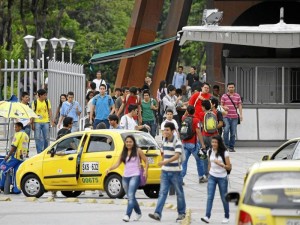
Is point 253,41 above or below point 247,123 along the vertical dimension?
above

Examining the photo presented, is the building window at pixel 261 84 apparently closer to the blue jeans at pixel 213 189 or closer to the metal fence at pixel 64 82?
the metal fence at pixel 64 82

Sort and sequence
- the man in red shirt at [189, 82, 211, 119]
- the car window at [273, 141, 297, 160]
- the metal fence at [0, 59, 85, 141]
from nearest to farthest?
the car window at [273, 141, 297, 160]
the man in red shirt at [189, 82, 211, 119]
the metal fence at [0, 59, 85, 141]

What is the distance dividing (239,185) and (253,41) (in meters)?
8.85

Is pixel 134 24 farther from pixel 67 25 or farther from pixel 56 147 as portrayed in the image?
pixel 67 25

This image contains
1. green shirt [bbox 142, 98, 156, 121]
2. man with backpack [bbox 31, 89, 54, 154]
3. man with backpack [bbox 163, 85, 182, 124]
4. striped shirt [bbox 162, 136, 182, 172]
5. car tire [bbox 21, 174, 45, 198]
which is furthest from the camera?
man with backpack [bbox 163, 85, 182, 124]

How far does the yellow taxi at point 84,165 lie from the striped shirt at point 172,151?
3765 millimetres

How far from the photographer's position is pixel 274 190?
13641 millimetres

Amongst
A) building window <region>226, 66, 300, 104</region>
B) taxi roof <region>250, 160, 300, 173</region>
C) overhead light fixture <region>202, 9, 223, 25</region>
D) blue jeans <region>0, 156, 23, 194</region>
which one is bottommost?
blue jeans <region>0, 156, 23, 194</region>

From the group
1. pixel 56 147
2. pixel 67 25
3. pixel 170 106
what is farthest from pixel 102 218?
pixel 67 25

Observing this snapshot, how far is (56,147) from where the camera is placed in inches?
969

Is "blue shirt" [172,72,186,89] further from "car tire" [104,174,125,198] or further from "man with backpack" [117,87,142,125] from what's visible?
"car tire" [104,174,125,198]

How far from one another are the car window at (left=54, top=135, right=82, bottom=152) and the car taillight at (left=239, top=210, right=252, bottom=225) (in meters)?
11.0

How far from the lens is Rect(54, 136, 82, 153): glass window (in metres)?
24.3

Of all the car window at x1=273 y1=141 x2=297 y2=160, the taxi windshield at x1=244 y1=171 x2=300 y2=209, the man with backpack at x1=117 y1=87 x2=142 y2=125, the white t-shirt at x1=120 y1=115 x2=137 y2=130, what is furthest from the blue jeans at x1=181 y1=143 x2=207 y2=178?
the taxi windshield at x1=244 y1=171 x2=300 y2=209
